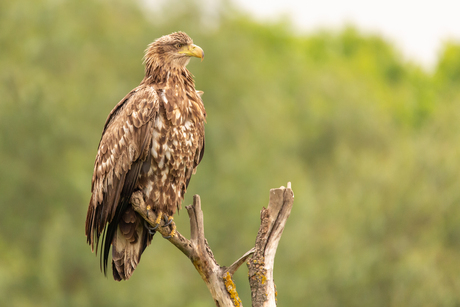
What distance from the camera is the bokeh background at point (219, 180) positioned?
22.6 metres

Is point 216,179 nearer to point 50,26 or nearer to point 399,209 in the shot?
point 399,209

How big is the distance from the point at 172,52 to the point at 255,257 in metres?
2.71

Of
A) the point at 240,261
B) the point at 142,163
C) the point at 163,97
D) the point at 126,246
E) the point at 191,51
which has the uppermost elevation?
the point at 191,51

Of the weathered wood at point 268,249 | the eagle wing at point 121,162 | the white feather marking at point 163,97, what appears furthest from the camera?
the white feather marking at point 163,97

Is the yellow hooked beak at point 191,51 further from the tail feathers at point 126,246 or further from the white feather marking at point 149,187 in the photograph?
the tail feathers at point 126,246

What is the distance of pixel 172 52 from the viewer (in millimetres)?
7914

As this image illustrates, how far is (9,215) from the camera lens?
25969mm

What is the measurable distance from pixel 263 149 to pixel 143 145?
895 inches

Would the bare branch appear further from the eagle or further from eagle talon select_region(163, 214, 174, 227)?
eagle talon select_region(163, 214, 174, 227)

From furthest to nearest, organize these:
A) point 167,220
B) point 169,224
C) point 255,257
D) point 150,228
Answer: point 150,228 → point 167,220 → point 169,224 → point 255,257

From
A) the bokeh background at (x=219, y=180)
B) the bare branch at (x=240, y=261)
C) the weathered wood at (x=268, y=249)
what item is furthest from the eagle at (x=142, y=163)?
the bokeh background at (x=219, y=180)

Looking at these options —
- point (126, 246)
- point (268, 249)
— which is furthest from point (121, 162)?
point (268, 249)

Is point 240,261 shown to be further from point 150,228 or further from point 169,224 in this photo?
point 150,228

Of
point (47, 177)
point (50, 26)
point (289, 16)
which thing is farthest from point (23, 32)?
point (289, 16)
